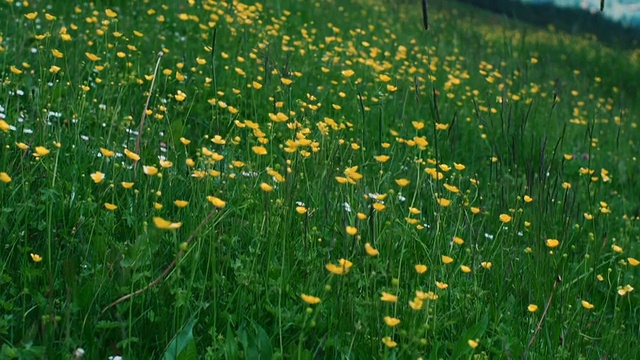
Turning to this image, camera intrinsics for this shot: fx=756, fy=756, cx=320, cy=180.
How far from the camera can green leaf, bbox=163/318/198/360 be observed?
6.23 feet

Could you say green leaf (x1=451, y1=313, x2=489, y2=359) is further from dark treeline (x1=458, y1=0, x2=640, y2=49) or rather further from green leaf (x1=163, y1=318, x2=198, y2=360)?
dark treeline (x1=458, y1=0, x2=640, y2=49)

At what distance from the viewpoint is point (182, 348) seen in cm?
192

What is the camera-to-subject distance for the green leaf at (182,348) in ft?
6.23

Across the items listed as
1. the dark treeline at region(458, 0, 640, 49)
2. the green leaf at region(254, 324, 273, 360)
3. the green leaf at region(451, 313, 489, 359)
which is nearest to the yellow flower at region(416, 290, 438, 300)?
the green leaf at region(451, 313, 489, 359)

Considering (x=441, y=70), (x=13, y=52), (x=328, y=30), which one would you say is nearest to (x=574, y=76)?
(x=441, y=70)

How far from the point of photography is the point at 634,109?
9.94 meters

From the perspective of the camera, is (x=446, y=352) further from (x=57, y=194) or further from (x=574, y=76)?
(x=574, y=76)

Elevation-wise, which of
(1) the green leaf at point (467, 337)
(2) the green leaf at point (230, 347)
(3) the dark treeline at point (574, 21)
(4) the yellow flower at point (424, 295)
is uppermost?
(4) the yellow flower at point (424, 295)

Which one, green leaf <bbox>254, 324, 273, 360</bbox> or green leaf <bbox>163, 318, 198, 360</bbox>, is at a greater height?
green leaf <bbox>163, 318, 198, 360</bbox>

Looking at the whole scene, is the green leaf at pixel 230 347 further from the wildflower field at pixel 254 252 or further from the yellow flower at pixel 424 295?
the yellow flower at pixel 424 295

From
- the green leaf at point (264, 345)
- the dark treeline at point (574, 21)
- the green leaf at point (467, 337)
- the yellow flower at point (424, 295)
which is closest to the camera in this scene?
the yellow flower at point (424, 295)

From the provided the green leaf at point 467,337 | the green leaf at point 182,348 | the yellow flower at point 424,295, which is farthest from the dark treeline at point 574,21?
the green leaf at point 182,348

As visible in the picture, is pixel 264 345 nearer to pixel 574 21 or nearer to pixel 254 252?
pixel 254 252

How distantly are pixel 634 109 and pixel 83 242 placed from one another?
9200 mm
